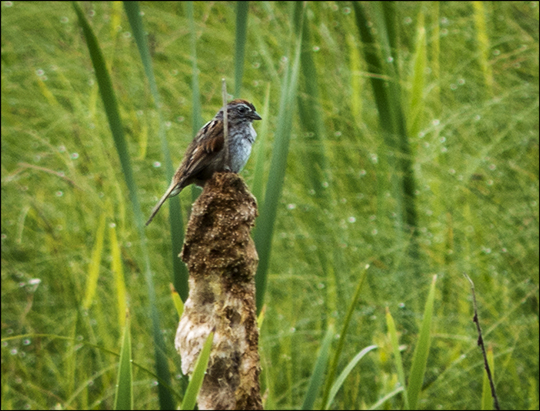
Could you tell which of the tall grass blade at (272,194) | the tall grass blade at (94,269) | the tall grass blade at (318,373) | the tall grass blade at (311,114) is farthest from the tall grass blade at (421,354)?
the tall grass blade at (94,269)

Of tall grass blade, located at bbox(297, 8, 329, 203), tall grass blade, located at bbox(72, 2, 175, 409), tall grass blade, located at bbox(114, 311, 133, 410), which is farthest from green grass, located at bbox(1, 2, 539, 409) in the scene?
tall grass blade, located at bbox(114, 311, 133, 410)

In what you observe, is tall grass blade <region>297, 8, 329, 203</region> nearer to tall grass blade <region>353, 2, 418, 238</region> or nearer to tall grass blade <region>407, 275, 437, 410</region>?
tall grass blade <region>353, 2, 418, 238</region>

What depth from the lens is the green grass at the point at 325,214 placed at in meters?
2.52

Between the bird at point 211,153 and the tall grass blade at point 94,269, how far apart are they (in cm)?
A: 112

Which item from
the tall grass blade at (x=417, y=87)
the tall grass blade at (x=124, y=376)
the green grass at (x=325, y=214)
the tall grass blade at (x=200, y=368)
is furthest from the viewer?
the tall grass blade at (x=417, y=87)

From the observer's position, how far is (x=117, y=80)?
3.71m

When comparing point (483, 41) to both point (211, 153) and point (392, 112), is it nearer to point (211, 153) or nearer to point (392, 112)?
point (392, 112)

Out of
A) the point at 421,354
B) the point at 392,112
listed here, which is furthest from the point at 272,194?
the point at 392,112

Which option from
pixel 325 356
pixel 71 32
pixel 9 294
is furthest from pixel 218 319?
pixel 71 32

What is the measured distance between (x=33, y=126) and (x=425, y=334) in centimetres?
294

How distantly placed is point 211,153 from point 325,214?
1.11 m

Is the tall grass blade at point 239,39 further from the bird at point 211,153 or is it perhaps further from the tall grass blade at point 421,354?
the tall grass blade at point 421,354

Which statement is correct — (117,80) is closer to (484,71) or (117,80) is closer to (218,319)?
(484,71)

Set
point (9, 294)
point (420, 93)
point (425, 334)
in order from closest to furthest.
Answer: point (425, 334) → point (420, 93) → point (9, 294)
